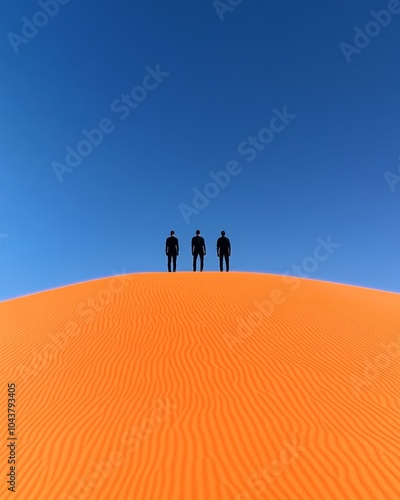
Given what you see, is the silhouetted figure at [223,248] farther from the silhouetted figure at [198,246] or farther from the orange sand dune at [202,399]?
the orange sand dune at [202,399]

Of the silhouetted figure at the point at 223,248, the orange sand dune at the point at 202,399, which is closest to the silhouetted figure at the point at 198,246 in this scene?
the silhouetted figure at the point at 223,248

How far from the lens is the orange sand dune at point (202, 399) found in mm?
5785

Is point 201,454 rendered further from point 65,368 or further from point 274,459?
point 65,368

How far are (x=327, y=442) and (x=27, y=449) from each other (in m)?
4.82

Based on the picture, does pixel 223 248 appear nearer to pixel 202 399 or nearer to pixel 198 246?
pixel 198 246

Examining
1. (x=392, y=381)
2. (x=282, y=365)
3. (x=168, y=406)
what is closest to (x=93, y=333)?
(x=168, y=406)

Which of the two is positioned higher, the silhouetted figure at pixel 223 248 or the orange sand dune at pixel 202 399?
the silhouetted figure at pixel 223 248

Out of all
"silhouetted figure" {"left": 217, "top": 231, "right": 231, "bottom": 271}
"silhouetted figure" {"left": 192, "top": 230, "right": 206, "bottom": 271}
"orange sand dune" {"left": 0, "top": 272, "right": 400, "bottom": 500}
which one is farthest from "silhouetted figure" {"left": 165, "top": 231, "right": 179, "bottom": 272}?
"orange sand dune" {"left": 0, "top": 272, "right": 400, "bottom": 500}

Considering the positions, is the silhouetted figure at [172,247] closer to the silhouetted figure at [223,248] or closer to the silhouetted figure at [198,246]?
the silhouetted figure at [198,246]

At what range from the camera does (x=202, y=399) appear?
7902mm

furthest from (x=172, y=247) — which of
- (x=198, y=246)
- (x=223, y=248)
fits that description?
(x=223, y=248)

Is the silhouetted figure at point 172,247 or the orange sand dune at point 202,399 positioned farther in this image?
the silhouetted figure at point 172,247

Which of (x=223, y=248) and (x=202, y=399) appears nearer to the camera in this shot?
(x=202, y=399)

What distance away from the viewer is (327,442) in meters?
6.54
